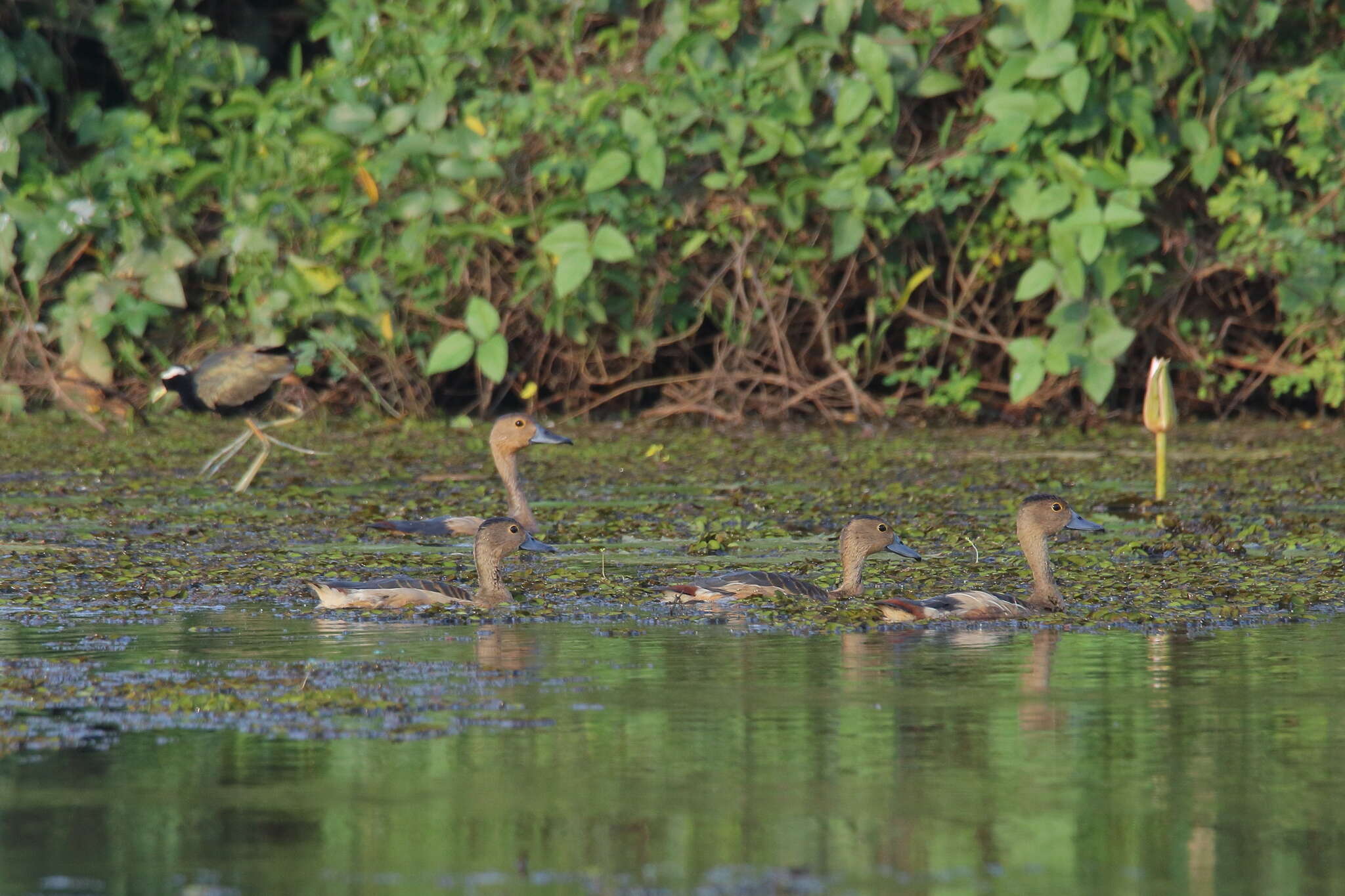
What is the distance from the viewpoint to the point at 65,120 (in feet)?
57.3

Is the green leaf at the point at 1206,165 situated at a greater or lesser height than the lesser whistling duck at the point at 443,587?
greater

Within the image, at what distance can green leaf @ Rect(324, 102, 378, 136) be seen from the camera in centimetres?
1446

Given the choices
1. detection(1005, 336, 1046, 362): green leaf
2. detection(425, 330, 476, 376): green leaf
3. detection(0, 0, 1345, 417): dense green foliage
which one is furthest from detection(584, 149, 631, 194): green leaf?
detection(1005, 336, 1046, 362): green leaf

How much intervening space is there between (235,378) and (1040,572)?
5687 mm

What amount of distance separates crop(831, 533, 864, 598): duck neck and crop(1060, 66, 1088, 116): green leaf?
659 cm

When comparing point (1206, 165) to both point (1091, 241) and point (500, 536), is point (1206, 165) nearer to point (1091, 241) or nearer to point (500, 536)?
point (1091, 241)

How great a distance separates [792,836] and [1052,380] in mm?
11239

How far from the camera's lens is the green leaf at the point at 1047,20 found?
13344mm

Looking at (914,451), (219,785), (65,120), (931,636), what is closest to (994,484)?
(914,451)

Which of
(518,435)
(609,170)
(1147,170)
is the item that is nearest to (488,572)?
(518,435)

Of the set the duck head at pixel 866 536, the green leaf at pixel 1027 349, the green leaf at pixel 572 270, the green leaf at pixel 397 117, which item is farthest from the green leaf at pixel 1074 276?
the duck head at pixel 866 536

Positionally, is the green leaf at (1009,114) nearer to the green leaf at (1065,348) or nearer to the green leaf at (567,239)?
the green leaf at (1065,348)

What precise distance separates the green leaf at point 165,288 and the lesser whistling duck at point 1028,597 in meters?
9.15

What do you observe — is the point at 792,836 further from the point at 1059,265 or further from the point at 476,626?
the point at 1059,265
